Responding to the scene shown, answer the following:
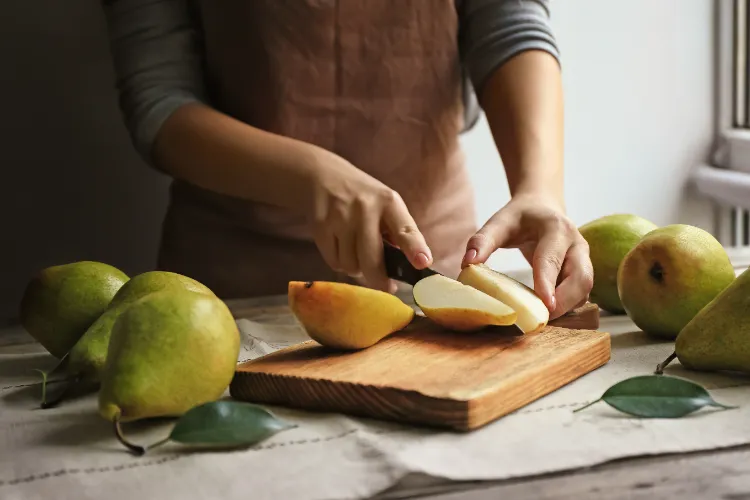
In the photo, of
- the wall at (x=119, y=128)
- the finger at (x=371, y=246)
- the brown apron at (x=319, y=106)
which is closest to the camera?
the finger at (x=371, y=246)

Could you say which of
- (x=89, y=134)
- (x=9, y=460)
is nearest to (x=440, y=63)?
(x=89, y=134)

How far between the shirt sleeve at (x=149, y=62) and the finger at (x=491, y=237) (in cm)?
44

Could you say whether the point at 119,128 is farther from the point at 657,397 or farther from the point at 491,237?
the point at 657,397

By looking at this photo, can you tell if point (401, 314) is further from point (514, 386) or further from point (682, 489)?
point (682, 489)

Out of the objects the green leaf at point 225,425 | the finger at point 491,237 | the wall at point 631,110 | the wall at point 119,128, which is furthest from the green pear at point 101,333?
the wall at point 631,110

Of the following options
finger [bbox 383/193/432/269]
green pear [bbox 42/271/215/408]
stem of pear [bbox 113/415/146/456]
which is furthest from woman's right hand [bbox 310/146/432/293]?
stem of pear [bbox 113/415/146/456]

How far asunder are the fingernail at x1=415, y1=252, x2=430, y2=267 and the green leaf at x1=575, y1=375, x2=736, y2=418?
0.84 ft

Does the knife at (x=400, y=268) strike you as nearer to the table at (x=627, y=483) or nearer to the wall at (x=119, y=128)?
the table at (x=627, y=483)

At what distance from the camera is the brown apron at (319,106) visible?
1.21m

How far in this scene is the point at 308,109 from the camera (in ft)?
4.03

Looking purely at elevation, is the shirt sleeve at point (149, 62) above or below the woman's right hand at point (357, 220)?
above

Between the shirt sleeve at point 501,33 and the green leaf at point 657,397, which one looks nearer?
the green leaf at point 657,397

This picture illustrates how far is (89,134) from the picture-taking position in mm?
1445

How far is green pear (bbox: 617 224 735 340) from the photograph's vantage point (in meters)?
0.81
